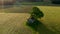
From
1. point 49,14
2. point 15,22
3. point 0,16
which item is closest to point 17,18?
point 15,22

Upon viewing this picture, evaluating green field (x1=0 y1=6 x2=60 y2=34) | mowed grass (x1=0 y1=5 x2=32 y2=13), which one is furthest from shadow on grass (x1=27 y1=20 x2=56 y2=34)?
mowed grass (x1=0 y1=5 x2=32 y2=13)

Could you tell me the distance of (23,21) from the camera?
2453mm

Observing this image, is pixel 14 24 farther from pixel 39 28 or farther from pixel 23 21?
pixel 39 28

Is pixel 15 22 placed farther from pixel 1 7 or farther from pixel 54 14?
pixel 54 14

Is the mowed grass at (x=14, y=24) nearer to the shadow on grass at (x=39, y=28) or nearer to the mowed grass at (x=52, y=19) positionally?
the shadow on grass at (x=39, y=28)

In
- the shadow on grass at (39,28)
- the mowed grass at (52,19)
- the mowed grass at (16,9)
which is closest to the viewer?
the shadow on grass at (39,28)

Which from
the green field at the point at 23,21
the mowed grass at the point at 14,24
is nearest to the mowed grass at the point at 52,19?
the green field at the point at 23,21

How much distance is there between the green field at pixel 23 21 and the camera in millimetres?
2107

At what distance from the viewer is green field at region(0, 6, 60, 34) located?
2107 millimetres

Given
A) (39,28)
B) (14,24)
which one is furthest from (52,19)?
(14,24)

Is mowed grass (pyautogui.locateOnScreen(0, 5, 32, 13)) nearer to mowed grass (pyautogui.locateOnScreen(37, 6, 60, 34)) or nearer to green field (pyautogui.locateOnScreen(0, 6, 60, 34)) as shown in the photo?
green field (pyautogui.locateOnScreen(0, 6, 60, 34))

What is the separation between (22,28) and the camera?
2.21 metres

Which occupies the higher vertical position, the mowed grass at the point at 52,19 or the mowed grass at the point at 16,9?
the mowed grass at the point at 16,9

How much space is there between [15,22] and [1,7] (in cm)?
49
